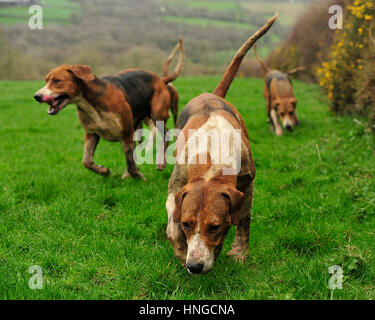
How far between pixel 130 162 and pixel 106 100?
105cm

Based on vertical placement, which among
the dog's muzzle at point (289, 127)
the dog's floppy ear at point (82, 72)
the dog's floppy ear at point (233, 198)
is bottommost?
the dog's muzzle at point (289, 127)

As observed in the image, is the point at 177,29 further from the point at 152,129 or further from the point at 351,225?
the point at 351,225

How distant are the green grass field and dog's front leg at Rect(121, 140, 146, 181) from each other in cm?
18

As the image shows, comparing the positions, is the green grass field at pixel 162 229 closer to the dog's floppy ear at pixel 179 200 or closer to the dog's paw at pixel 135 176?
the dog's paw at pixel 135 176

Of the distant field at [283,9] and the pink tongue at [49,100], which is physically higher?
the distant field at [283,9]

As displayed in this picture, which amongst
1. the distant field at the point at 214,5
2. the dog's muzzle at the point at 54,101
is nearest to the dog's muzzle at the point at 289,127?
the dog's muzzle at the point at 54,101

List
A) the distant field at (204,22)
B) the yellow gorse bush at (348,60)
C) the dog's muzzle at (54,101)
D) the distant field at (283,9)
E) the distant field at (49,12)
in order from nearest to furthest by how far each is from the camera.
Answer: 1. the dog's muzzle at (54,101)
2. the yellow gorse bush at (348,60)
3. the distant field at (283,9)
4. the distant field at (49,12)
5. the distant field at (204,22)

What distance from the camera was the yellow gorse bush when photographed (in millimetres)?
7895

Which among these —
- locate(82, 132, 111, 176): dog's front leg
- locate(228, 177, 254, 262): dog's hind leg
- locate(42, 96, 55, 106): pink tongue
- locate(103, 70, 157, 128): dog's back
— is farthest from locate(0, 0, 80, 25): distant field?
locate(228, 177, 254, 262): dog's hind leg

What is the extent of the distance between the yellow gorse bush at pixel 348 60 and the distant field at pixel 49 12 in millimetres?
30336

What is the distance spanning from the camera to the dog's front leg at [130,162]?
5.57 m

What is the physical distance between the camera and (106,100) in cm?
516

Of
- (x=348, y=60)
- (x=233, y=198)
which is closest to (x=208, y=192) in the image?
(x=233, y=198)
